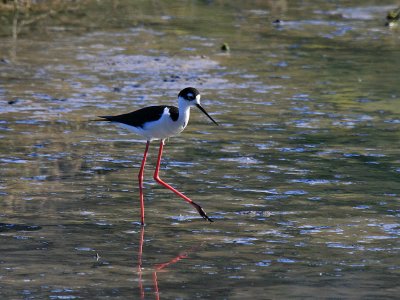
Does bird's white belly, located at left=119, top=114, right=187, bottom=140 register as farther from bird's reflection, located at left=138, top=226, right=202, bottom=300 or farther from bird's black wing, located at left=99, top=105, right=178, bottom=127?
bird's reflection, located at left=138, top=226, right=202, bottom=300

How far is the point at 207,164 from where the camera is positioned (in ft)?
36.9

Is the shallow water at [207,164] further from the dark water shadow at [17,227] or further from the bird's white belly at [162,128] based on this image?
the bird's white belly at [162,128]

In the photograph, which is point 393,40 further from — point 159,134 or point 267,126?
point 159,134

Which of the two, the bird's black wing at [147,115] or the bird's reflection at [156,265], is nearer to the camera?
the bird's reflection at [156,265]

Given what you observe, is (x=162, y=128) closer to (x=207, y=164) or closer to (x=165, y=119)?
(x=165, y=119)

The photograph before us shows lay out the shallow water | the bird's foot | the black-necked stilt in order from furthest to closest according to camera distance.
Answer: the black-necked stilt < the bird's foot < the shallow water

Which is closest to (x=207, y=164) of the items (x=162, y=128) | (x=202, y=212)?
(x=162, y=128)

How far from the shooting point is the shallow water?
777 cm

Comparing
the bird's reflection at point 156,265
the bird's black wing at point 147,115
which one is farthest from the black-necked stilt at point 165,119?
the bird's reflection at point 156,265

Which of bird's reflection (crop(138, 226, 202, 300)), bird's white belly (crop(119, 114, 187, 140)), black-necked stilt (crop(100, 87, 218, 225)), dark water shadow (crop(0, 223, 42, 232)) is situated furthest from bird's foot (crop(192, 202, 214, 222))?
dark water shadow (crop(0, 223, 42, 232))

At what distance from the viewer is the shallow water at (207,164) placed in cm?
777

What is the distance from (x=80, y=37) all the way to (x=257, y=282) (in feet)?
39.8

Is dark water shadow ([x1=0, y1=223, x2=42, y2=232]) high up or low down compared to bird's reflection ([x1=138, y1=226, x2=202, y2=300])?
down

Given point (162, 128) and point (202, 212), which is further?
point (162, 128)
